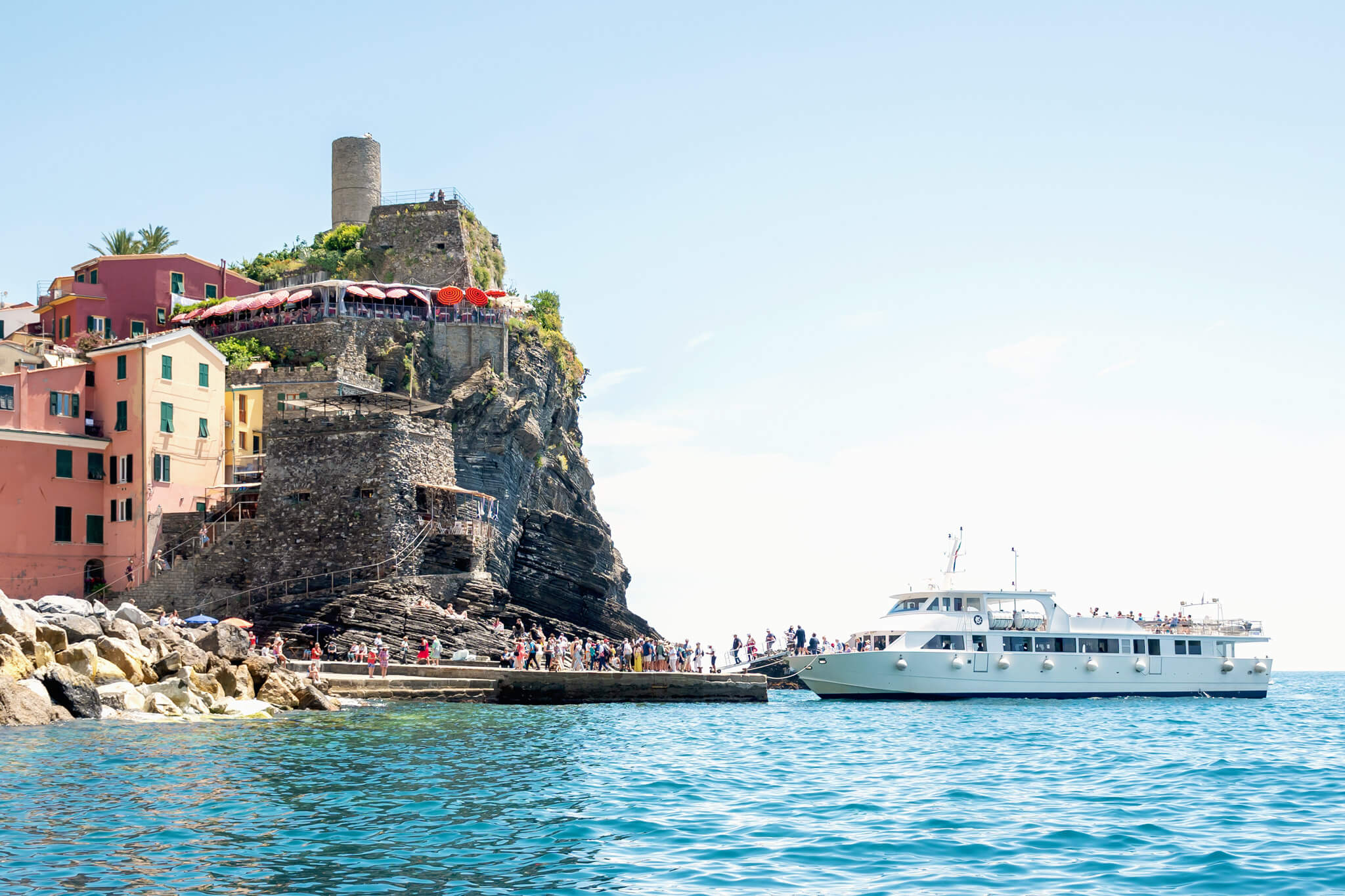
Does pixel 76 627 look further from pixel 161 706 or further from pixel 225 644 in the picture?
pixel 225 644

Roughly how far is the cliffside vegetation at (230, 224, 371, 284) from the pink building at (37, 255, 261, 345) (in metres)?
4.45

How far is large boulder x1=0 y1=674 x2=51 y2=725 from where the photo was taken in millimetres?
23562

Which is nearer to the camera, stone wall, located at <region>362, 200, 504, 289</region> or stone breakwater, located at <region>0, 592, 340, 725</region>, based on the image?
stone breakwater, located at <region>0, 592, 340, 725</region>

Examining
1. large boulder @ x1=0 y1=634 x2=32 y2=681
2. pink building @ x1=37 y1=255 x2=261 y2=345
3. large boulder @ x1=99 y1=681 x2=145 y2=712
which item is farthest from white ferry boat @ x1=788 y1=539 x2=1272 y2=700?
pink building @ x1=37 y1=255 x2=261 y2=345

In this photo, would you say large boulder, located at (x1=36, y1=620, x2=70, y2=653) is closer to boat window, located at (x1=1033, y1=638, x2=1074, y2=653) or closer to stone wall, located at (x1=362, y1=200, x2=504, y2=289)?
boat window, located at (x1=1033, y1=638, x2=1074, y2=653)

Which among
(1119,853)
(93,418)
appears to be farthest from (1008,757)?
(93,418)

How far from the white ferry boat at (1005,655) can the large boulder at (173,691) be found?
21607 millimetres

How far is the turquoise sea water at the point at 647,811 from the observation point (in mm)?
12117

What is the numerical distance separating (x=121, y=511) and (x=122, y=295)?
18.3 metres

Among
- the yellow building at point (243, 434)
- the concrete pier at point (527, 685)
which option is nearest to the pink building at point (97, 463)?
the yellow building at point (243, 434)

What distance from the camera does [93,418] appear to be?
1682 inches

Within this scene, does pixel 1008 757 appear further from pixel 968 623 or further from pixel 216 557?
pixel 216 557

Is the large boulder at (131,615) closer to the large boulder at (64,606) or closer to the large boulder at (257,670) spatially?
the large boulder at (64,606)

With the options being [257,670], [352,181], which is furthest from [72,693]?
[352,181]
